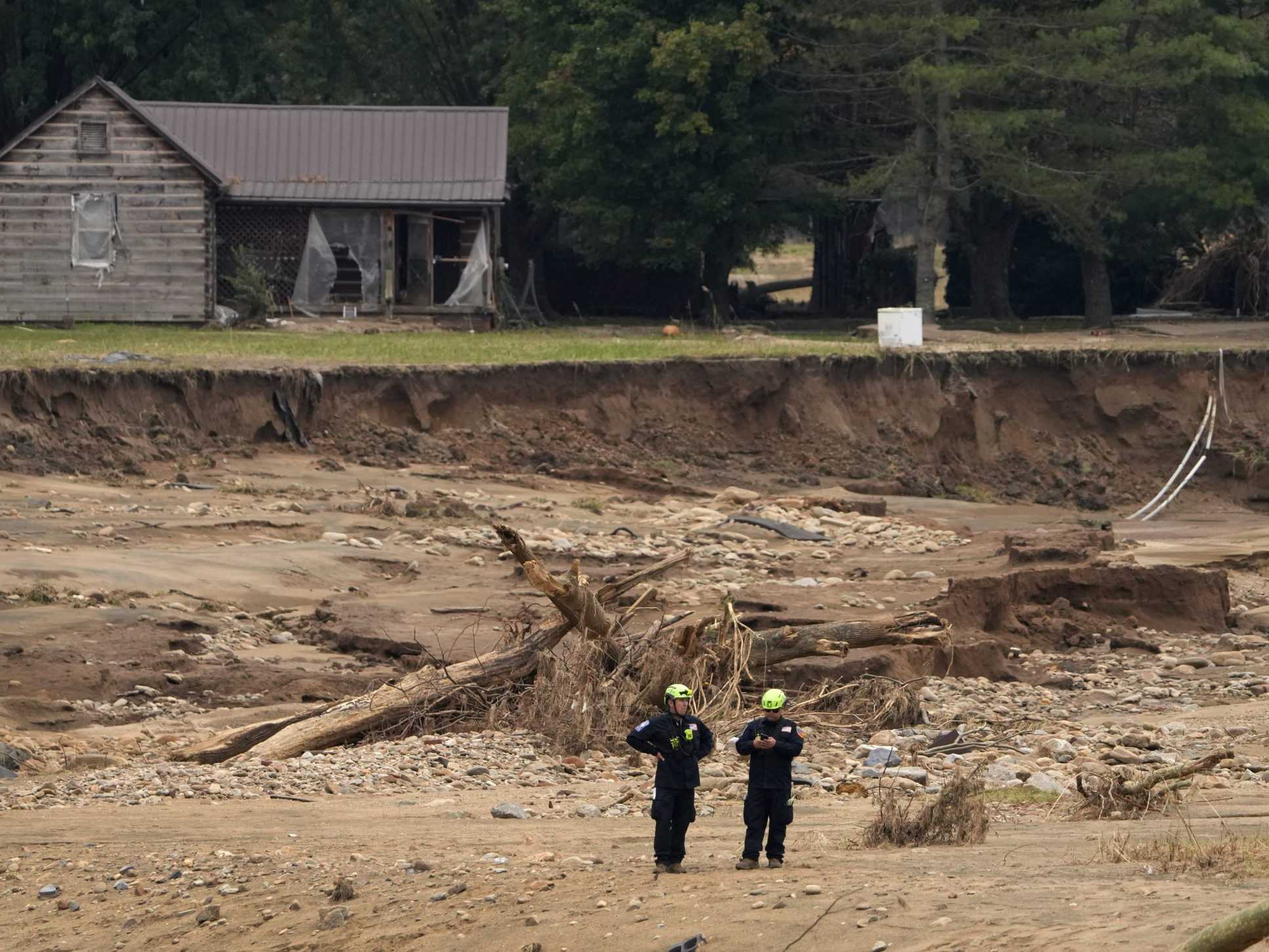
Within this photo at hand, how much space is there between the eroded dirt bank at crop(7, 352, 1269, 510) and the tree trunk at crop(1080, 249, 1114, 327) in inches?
A: 197

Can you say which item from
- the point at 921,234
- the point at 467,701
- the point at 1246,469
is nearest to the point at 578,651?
the point at 467,701

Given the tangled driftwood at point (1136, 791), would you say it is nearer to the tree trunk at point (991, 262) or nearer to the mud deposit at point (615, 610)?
the mud deposit at point (615, 610)

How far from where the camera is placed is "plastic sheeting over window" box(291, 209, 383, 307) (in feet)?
114

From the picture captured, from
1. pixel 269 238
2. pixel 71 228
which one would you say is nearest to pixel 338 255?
pixel 269 238

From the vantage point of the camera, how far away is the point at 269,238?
34969 millimetres

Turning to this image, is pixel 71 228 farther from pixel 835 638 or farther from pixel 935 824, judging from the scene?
pixel 935 824

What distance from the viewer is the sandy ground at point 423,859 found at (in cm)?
720

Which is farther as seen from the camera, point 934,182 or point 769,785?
point 934,182

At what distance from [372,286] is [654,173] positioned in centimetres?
570

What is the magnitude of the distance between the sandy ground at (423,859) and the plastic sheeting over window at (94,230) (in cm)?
1698

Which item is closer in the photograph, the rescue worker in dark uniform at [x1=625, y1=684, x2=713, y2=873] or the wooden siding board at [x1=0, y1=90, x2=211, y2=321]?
the rescue worker in dark uniform at [x1=625, y1=684, x2=713, y2=873]

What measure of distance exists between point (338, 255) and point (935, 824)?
2758 cm

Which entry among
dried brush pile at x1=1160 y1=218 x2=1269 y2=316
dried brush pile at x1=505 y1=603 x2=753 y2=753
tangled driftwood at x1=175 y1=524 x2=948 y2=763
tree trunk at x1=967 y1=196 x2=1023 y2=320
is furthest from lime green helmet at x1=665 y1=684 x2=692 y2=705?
dried brush pile at x1=1160 y1=218 x2=1269 y2=316

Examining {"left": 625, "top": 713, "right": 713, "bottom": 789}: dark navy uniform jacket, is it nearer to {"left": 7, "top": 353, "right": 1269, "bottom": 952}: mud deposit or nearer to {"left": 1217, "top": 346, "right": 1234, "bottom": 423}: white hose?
{"left": 7, "top": 353, "right": 1269, "bottom": 952}: mud deposit
